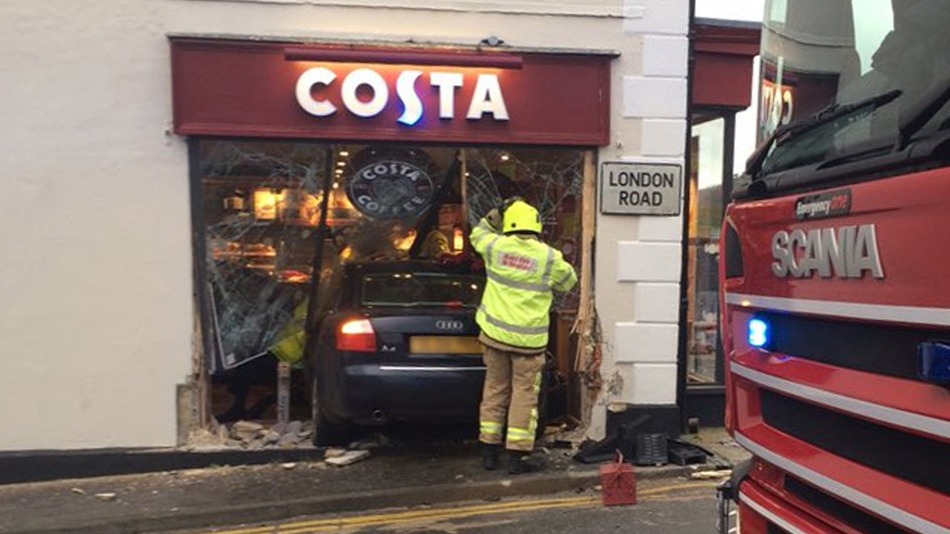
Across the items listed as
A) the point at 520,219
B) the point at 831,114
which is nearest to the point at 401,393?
the point at 520,219

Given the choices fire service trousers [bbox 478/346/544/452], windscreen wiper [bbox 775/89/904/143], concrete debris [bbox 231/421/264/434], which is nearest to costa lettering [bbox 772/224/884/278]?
windscreen wiper [bbox 775/89/904/143]

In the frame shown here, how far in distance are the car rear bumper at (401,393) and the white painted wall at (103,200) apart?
1229mm

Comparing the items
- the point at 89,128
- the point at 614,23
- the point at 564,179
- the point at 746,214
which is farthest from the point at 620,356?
the point at 89,128

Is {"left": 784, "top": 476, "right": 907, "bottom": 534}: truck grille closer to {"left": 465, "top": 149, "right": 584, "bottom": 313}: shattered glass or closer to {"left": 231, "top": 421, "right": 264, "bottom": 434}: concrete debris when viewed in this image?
{"left": 465, "top": 149, "right": 584, "bottom": 313}: shattered glass

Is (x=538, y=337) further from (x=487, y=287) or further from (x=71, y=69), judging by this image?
(x=71, y=69)

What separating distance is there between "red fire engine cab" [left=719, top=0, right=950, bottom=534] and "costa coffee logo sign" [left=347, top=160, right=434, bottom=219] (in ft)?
11.9

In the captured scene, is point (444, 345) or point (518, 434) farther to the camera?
point (444, 345)

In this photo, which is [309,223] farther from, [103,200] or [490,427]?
[490,427]

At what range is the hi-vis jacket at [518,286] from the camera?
5602 mm

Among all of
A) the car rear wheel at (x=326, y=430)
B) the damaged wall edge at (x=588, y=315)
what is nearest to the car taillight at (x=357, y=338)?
the car rear wheel at (x=326, y=430)

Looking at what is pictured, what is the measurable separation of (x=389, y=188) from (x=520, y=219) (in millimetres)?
→ 1199

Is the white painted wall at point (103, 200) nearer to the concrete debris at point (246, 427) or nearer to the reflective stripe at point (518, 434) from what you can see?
the concrete debris at point (246, 427)

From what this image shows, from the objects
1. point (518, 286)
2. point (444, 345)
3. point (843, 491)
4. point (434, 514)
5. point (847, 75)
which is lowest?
point (434, 514)

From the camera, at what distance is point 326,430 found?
6141 millimetres
